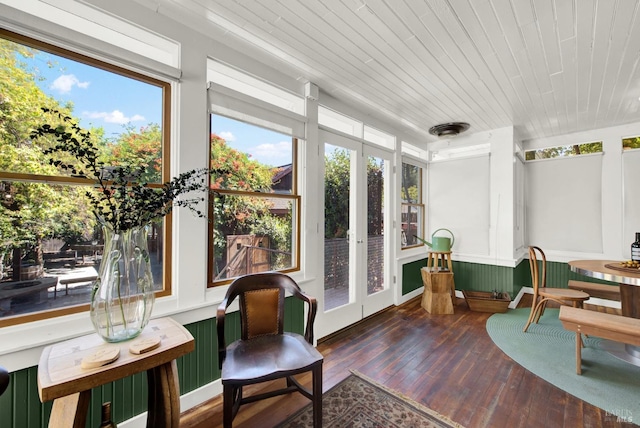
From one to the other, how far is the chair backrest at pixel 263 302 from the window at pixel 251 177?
0.30 metres

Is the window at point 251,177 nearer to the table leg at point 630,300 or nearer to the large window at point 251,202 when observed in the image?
the large window at point 251,202

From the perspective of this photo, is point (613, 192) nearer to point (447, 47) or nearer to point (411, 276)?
point (411, 276)

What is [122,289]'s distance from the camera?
1312mm

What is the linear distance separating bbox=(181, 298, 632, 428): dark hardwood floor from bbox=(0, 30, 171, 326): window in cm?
119

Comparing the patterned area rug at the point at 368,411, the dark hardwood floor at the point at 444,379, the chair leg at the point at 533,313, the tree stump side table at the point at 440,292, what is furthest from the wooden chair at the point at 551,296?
the patterned area rug at the point at 368,411

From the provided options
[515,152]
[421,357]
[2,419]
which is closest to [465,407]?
[421,357]

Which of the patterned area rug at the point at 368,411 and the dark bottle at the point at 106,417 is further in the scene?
the patterned area rug at the point at 368,411

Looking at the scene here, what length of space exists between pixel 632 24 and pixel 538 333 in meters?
2.90

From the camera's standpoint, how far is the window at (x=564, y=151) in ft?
13.3

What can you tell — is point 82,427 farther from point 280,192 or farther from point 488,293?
point 488,293

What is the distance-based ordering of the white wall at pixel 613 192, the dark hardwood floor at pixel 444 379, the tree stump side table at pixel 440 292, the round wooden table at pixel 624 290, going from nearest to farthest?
the dark hardwood floor at pixel 444 379, the round wooden table at pixel 624 290, the tree stump side table at pixel 440 292, the white wall at pixel 613 192

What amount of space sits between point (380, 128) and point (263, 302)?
2.75 meters

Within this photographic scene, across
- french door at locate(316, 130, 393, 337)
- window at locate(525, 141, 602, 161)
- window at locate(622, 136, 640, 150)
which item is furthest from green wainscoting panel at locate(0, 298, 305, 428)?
window at locate(622, 136, 640, 150)

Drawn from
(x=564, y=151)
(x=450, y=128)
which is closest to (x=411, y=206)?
(x=450, y=128)
